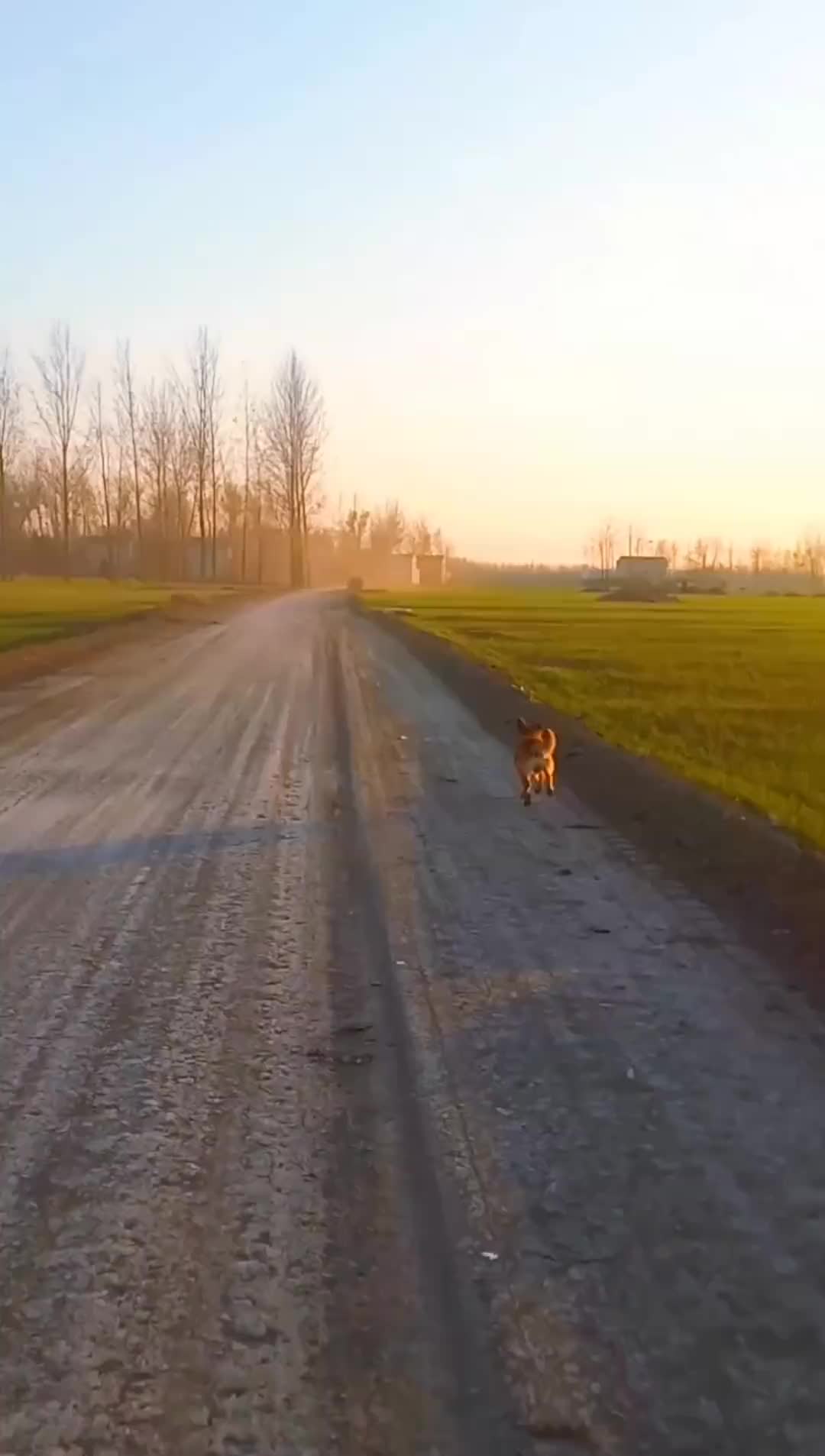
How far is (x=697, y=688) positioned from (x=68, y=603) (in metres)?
43.7

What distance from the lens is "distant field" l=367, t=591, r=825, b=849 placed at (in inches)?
609

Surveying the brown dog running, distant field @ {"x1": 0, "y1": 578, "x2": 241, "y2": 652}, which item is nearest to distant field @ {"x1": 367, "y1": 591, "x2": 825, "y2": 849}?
Result: the brown dog running

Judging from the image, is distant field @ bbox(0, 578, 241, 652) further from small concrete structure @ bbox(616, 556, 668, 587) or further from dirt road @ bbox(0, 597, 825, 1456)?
small concrete structure @ bbox(616, 556, 668, 587)

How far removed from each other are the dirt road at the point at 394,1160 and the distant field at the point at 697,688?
13.9 feet

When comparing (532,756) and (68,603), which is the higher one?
(68,603)

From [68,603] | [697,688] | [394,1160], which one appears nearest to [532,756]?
[394,1160]

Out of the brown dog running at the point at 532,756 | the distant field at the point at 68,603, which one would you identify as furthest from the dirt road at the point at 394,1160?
the distant field at the point at 68,603

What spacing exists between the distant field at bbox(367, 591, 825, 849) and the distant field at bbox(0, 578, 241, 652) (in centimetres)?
1196

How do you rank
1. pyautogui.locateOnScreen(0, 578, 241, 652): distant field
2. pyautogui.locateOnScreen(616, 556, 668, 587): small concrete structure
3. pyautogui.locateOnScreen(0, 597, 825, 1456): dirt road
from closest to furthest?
pyautogui.locateOnScreen(0, 597, 825, 1456): dirt road
pyautogui.locateOnScreen(0, 578, 241, 652): distant field
pyautogui.locateOnScreen(616, 556, 668, 587): small concrete structure

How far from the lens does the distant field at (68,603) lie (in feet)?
143

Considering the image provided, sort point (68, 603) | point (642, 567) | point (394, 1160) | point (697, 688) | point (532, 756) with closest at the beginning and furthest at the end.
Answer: point (394, 1160) → point (532, 756) → point (697, 688) → point (68, 603) → point (642, 567)

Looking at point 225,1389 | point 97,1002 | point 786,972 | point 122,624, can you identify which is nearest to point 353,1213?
point 225,1389

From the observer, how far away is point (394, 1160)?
5055mm

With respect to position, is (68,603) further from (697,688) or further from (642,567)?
(642,567)
